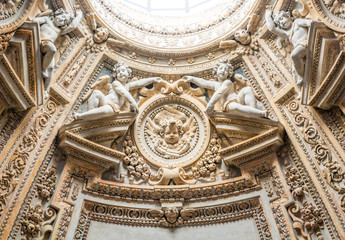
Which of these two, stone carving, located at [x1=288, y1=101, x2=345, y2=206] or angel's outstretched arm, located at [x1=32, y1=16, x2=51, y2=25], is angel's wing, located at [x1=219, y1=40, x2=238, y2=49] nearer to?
stone carving, located at [x1=288, y1=101, x2=345, y2=206]

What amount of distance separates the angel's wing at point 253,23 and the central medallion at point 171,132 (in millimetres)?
1891

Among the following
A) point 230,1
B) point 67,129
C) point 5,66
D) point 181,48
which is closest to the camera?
point 5,66

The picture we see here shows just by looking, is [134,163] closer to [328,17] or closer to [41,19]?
[41,19]

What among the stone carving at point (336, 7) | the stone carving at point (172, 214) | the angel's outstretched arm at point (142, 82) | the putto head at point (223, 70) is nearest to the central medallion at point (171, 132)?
the angel's outstretched arm at point (142, 82)

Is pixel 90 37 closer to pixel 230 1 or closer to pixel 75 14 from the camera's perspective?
pixel 75 14

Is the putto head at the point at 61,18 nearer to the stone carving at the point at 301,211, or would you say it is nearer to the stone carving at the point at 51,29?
the stone carving at the point at 51,29

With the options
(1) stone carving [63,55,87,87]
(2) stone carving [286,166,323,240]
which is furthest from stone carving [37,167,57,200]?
(2) stone carving [286,166,323,240]

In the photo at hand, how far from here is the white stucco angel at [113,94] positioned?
574 centimetres

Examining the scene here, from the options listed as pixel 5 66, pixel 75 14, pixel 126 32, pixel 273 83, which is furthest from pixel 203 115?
pixel 5 66

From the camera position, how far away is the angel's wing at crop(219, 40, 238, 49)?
21.7 ft

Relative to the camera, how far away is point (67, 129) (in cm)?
546

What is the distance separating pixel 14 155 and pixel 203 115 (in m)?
3.51

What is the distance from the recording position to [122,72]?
6.46 m

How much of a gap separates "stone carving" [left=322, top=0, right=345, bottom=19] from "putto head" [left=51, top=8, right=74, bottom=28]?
4.12 metres
